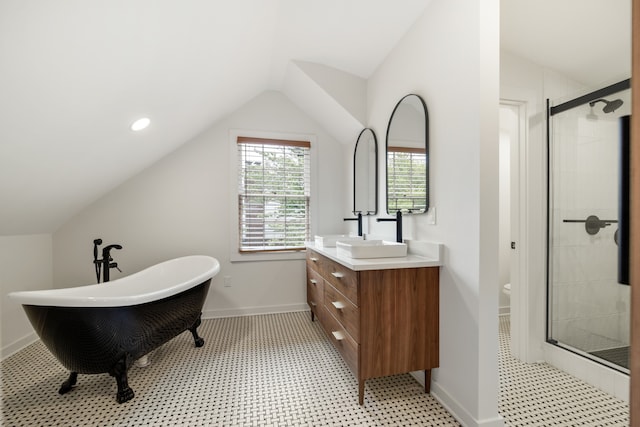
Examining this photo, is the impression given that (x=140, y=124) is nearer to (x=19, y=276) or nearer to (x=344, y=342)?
(x=19, y=276)

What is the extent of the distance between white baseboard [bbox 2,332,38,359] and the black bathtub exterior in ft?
3.07

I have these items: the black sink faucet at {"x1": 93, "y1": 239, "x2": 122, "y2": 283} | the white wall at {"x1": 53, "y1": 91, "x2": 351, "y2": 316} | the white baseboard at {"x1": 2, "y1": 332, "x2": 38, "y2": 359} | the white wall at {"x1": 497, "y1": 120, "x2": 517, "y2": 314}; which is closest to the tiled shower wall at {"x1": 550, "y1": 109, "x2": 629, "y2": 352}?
the white wall at {"x1": 497, "y1": 120, "x2": 517, "y2": 314}

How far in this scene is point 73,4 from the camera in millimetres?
1168

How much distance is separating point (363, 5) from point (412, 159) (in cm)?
112

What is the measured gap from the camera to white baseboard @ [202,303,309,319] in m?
3.16

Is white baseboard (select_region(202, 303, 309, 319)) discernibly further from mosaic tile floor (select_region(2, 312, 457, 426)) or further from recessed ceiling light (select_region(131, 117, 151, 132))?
recessed ceiling light (select_region(131, 117, 151, 132))

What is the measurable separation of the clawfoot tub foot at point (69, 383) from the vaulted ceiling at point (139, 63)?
48.5 inches

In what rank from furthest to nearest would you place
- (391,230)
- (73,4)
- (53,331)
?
1. (391,230)
2. (53,331)
3. (73,4)

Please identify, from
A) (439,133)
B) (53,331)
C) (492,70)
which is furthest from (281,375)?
(492,70)

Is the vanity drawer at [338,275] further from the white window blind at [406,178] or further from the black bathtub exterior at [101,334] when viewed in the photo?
the black bathtub exterior at [101,334]

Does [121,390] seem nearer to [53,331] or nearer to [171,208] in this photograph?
[53,331]

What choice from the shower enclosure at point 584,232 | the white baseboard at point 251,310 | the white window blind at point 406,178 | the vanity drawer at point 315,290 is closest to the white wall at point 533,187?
the shower enclosure at point 584,232

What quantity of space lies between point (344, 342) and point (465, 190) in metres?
1.23

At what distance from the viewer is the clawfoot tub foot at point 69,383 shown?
184 cm
